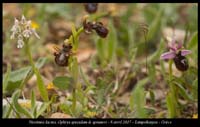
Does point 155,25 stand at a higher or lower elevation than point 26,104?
higher

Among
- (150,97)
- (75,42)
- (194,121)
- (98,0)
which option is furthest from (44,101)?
(98,0)

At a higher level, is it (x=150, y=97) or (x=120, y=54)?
(x=120, y=54)

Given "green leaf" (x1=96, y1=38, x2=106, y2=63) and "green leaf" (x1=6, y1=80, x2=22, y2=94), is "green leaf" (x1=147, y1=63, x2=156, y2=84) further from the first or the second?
"green leaf" (x1=6, y1=80, x2=22, y2=94)

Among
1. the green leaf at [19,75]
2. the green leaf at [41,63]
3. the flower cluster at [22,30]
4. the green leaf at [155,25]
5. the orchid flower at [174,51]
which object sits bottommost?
the green leaf at [19,75]

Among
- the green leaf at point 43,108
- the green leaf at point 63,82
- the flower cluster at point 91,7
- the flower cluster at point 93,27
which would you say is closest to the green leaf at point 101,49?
the flower cluster at point 91,7

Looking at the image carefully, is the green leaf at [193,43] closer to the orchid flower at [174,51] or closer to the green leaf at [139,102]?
the orchid flower at [174,51]

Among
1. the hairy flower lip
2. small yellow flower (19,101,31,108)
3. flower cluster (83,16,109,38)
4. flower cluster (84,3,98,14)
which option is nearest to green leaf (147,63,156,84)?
the hairy flower lip

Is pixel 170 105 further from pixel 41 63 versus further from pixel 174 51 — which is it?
pixel 41 63

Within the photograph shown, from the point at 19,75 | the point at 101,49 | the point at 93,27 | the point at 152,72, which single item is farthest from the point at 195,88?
the point at 19,75

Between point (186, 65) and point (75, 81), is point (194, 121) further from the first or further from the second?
point (75, 81)

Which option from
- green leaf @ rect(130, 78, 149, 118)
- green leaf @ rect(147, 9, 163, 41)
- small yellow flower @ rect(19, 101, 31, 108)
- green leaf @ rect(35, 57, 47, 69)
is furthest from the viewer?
green leaf @ rect(147, 9, 163, 41)

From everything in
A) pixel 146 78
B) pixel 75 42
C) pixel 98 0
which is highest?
pixel 98 0
